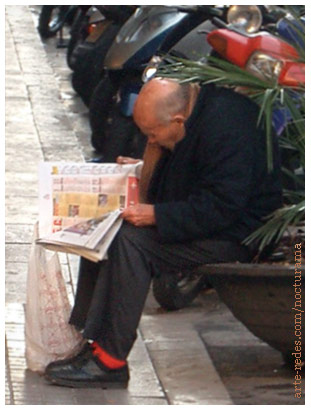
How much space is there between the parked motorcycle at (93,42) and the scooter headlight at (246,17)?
165 centimetres

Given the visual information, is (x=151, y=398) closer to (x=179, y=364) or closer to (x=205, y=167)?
(x=179, y=364)

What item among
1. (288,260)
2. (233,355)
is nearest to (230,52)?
(288,260)

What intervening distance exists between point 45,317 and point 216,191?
0.94 m

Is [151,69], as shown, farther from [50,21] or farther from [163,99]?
[50,21]

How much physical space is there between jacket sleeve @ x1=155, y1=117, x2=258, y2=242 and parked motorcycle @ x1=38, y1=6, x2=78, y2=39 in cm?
624

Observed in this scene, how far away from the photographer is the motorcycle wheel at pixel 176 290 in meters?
6.30

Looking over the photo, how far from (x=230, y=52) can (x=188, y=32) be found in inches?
54.7

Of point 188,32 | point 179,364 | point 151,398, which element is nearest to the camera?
point 151,398

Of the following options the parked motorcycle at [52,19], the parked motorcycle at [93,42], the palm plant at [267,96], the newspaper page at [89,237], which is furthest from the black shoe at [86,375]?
the parked motorcycle at [52,19]

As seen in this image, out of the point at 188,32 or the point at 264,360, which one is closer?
the point at 264,360

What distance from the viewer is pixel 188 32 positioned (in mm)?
7316

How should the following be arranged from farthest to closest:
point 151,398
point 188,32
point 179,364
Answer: point 188,32 → point 179,364 → point 151,398

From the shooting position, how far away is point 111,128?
26.3ft

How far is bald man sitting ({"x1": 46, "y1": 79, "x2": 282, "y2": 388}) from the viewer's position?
5.44 meters
